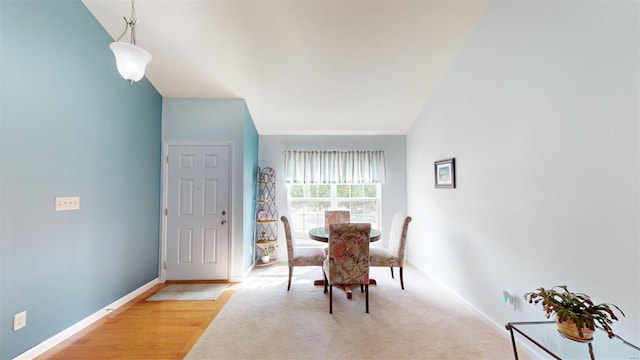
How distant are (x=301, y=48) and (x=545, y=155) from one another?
2.41 meters

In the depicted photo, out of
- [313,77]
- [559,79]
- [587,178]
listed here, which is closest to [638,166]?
[587,178]

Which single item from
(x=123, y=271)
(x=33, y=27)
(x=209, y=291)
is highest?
(x=33, y=27)

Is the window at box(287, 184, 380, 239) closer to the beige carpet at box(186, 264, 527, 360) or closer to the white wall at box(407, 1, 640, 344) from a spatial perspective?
the beige carpet at box(186, 264, 527, 360)

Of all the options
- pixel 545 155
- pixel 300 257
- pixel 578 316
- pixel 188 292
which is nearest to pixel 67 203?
pixel 188 292

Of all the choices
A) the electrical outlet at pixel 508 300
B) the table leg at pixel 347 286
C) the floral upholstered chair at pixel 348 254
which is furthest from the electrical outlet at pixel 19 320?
the electrical outlet at pixel 508 300

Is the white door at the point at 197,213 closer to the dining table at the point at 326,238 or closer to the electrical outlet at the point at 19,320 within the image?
the dining table at the point at 326,238

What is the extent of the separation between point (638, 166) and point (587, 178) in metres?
0.23

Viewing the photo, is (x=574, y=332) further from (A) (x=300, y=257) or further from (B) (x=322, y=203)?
(B) (x=322, y=203)

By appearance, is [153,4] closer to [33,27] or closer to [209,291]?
[33,27]

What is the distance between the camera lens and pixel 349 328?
2.19m

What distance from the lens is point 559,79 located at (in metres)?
1.61

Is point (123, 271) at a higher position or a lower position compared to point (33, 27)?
lower

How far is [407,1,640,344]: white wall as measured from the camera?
1.29m

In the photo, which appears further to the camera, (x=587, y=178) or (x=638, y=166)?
(x=587, y=178)
